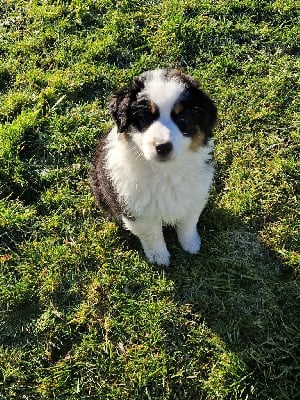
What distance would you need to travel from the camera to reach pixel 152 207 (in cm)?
320

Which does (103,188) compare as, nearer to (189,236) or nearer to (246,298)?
(189,236)

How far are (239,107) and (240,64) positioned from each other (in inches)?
20.5

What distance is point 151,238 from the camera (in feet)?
11.3

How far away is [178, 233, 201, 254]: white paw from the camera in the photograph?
362 cm

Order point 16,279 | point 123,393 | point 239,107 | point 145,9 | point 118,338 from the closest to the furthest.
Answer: point 123,393 < point 118,338 < point 16,279 < point 239,107 < point 145,9

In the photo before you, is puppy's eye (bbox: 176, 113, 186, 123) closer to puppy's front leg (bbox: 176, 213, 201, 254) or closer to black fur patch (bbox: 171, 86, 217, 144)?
black fur patch (bbox: 171, 86, 217, 144)

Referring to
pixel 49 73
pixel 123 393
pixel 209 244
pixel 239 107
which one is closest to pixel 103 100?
pixel 49 73

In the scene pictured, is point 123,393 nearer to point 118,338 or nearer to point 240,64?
point 118,338

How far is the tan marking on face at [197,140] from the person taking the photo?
2961mm

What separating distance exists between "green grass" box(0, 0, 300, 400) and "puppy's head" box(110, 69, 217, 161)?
3.39 feet

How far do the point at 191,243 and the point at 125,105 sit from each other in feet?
3.85

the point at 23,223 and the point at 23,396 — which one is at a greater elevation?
the point at 23,223

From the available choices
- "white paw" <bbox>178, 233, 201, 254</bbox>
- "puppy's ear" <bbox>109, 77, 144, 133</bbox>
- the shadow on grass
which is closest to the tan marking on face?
"puppy's ear" <bbox>109, 77, 144, 133</bbox>

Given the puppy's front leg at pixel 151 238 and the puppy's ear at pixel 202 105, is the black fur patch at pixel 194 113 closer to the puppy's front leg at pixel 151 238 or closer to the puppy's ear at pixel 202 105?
the puppy's ear at pixel 202 105
